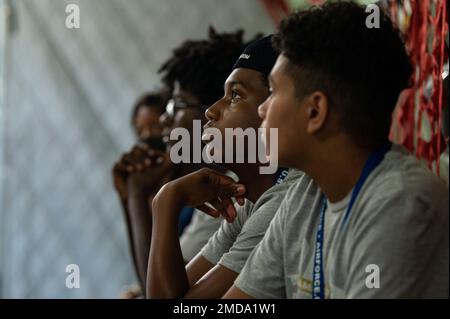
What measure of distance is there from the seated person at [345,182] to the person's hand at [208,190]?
0.20 metres

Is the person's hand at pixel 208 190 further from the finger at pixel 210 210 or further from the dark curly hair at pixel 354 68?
the dark curly hair at pixel 354 68

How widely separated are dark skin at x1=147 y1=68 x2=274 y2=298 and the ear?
0.26 metres

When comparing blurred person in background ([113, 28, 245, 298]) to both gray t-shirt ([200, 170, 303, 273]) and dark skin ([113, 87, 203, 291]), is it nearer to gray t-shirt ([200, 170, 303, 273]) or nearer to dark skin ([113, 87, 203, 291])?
dark skin ([113, 87, 203, 291])

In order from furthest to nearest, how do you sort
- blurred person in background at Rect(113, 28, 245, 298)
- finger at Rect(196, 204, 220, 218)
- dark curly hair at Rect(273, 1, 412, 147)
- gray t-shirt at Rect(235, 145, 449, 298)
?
blurred person in background at Rect(113, 28, 245, 298)
finger at Rect(196, 204, 220, 218)
dark curly hair at Rect(273, 1, 412, 147)
gray t-shirt at Rect(235, 145, 449, 298)

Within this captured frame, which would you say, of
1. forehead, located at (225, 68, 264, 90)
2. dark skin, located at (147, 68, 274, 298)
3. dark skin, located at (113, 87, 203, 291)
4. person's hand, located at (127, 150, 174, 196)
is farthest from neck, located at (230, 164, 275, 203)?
person's hand, located at (127, 150, 174, 196)

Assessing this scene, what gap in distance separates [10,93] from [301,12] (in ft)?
6.96

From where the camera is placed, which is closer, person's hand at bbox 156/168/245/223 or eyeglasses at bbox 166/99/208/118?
person's hand at bbox 156/168/245/223

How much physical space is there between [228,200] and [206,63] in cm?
53

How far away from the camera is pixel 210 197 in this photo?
1116 millimetres

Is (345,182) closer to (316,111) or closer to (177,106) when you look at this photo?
(316,111)

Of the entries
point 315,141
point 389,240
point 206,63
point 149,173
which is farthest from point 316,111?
point 149,173

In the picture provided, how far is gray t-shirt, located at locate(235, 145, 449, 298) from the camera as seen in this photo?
2.37ft

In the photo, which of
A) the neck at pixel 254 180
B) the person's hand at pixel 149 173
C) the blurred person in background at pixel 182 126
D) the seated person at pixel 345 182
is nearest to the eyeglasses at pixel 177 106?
the blurred person in background at pixel 182 126

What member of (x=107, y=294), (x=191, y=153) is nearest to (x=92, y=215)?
(x=107, y=294)
